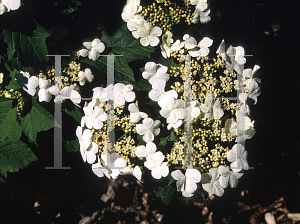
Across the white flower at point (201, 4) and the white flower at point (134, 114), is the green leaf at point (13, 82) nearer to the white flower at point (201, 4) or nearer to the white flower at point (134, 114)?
the white flower at point (134, 114)

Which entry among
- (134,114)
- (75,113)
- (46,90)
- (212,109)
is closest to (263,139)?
(212,109)

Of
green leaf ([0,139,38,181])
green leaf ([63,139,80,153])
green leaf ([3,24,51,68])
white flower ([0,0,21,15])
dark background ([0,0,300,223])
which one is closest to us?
white flower ([0,0,21,15])

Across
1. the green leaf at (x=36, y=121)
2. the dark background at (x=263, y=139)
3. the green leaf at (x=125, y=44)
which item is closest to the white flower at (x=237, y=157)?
the green leaf at (x=125, y=44)

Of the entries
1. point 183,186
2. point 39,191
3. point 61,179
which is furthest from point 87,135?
point 39,191

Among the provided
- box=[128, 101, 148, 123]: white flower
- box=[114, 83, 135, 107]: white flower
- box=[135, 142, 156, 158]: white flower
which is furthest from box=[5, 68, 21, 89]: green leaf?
box=[135, 142, 156, 158]: white flower

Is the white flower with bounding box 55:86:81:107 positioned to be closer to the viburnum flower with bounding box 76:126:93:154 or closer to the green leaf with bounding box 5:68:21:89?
the viburnum flower with bounding box 76:126:93:154

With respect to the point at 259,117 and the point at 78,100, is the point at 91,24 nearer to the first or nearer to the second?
the point at 78,100

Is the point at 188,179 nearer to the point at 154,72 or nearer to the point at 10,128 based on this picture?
A: the point at 154,72

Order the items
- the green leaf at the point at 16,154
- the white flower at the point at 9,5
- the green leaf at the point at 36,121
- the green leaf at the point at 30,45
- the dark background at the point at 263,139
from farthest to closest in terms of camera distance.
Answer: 1. the dark background at the point at 263,139
2. the green leaf at the point at 16,154
3. the green leaf at the point at 36,121
4. the green leaf at the point at 30,45
5. the white flower at the point at 9,5
